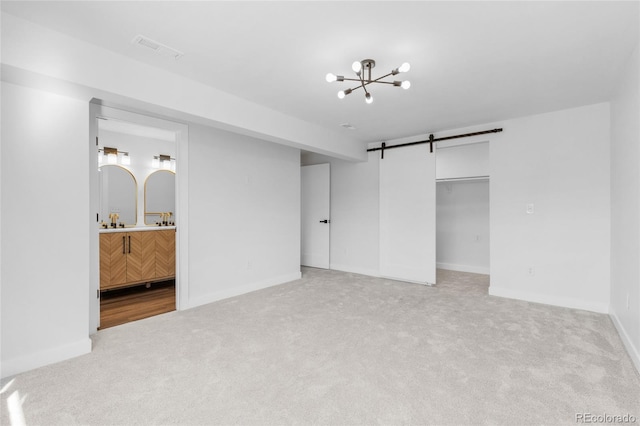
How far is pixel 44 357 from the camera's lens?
2424 mm

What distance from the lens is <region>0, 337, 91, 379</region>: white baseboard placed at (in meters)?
2.27

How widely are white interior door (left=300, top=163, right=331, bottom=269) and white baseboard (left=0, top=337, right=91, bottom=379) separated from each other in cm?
→ 423

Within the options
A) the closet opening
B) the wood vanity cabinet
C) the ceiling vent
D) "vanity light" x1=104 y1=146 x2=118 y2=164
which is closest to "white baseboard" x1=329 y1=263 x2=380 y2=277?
the closet opening

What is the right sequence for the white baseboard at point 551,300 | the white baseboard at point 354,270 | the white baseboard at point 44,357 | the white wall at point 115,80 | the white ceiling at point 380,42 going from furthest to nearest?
the white baseboard at point 354,270 < the white baseboard at point 551,300 < the white baseboard at point 44,357 < the white wall at point 115,80 < the white ceiling at point 380,42

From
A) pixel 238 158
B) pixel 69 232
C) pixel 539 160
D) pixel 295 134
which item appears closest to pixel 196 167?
pixel 238 158

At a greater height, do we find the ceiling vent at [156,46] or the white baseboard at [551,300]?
the ceiling vent at [156,46]

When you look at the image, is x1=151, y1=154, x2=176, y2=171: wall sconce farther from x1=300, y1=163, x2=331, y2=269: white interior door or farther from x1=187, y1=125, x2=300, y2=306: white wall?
x1=300, y1=163, x2=331, y2=269: white interior door

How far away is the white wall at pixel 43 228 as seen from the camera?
90.5 inches

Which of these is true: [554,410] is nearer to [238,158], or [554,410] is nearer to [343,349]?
[343,349]

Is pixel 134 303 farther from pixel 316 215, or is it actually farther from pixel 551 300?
pixel 551 300

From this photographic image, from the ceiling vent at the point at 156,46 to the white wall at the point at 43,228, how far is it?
0.78 metres

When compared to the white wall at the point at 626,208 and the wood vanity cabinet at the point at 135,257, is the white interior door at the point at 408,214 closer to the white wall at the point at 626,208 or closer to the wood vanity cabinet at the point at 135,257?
the white wall at the point at 626,208

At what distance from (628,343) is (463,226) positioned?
381 cm

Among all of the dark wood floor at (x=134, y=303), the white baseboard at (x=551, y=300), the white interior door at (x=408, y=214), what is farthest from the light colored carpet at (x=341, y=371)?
the white interior door at (x=408, y=214)
